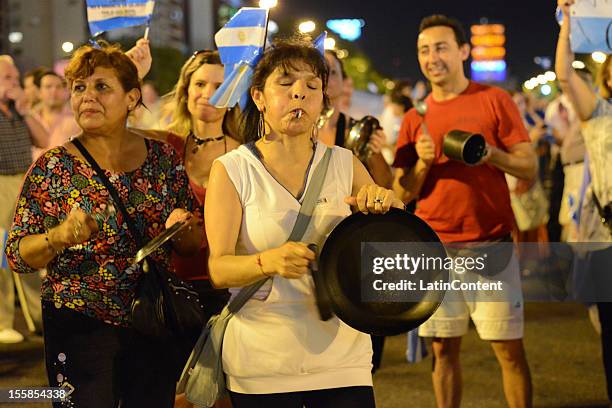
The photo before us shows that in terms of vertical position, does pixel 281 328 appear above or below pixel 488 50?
above

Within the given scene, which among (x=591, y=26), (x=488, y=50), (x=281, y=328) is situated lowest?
(x=488, y=50)

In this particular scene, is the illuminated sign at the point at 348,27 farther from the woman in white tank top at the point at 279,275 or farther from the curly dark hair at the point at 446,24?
the woman in white tank top at the point at 279,275

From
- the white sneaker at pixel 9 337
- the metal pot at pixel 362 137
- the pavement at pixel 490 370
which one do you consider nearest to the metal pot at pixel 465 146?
the metal pot at pixel 362 137

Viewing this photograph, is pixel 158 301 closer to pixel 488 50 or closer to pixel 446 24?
pixel 446 24

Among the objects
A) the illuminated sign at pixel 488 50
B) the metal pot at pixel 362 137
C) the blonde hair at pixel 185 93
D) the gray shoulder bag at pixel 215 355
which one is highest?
the blonde hair at pixel 185 93

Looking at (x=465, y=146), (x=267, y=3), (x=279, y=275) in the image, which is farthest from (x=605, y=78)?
(x=279, y=275)

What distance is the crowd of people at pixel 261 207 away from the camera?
3104mm

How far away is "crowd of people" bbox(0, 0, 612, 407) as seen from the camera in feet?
10.2

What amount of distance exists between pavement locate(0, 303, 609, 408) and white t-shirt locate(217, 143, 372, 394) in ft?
8.95

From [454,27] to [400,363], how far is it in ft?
10.1

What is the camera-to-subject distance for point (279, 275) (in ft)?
9.93

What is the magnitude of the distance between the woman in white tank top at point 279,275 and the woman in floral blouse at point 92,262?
1.60ft

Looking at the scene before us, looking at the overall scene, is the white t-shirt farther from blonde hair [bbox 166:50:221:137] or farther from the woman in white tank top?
blonde hair [bbox 166:50:221:137]

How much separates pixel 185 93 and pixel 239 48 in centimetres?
110
